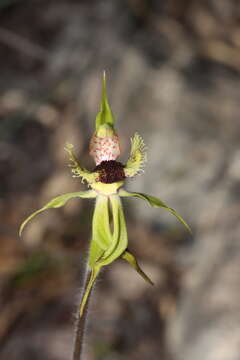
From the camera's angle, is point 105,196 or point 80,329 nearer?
point 80,329

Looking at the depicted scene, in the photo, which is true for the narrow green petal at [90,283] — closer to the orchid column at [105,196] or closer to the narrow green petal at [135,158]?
the orchid column at [105,196]

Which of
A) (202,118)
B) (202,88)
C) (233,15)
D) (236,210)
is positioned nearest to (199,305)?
(236,210)

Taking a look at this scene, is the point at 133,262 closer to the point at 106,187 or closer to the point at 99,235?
the point at 99,235

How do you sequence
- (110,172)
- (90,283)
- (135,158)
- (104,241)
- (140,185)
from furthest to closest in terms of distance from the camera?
(140,185)
(135,158)
(110,172)
(104,241)
(90,283)

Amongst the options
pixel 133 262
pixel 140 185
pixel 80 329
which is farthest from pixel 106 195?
pixel 140 185

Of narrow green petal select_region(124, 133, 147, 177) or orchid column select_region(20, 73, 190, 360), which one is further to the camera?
narrow green petal select_region(124, 133, 147, 177)

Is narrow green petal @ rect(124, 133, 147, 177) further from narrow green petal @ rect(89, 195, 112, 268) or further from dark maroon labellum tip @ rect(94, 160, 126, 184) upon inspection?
narrow green petal @ rect(89, 195, 112, 268)

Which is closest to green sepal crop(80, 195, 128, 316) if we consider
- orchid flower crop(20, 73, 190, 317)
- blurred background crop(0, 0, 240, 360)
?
orchid flower crop(20, 73, 190, 317)
